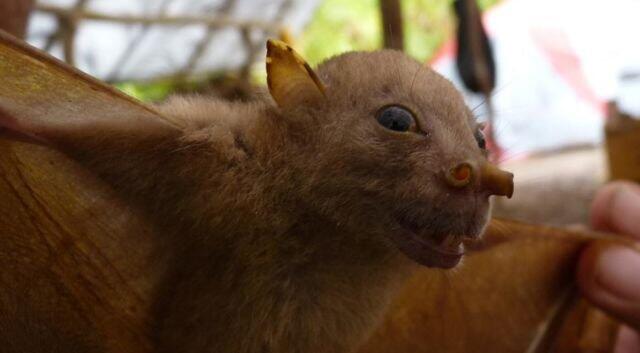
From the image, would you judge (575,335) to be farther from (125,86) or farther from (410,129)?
(125,86)

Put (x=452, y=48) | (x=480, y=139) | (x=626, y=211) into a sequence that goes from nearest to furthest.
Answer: (x=480, y=139) < (x=626, y=211) < (x=452, y=48)

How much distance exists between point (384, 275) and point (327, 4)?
7.00 m

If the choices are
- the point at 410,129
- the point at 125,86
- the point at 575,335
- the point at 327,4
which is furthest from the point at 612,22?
the point at 410,129

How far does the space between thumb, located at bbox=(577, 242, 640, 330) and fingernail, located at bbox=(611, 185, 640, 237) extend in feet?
0.85

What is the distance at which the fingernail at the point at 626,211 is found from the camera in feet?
4.99

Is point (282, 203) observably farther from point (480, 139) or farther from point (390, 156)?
point (480, 139)

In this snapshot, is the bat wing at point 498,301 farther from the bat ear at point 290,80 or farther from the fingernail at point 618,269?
the bat ear at point 290,80

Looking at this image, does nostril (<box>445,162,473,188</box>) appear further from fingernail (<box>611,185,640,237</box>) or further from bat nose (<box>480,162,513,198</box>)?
fingernail (<box>611,185,640,237</box>)

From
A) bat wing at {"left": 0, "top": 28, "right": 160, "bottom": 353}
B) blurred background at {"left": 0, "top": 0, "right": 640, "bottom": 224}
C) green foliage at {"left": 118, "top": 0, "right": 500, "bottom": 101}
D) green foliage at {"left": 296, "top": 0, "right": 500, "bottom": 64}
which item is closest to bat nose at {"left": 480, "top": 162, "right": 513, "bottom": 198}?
bat wing at {"left": 0, "top": 28, "right": 160, "bottom": 353}

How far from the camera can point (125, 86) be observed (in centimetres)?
584

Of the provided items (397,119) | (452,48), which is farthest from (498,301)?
(452,48)

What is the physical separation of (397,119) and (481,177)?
112 millimetres

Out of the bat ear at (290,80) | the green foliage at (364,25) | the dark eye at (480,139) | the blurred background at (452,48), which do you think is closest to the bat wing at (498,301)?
the dark eye at (480,139)

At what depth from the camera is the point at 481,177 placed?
72 centimetres
